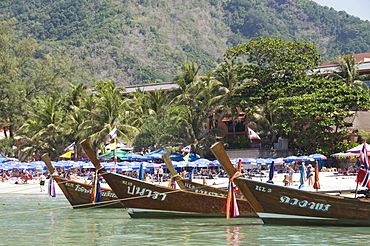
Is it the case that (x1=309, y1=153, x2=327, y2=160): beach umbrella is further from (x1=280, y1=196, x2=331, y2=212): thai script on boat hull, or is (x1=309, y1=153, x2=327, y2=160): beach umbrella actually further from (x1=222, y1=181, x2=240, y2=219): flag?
(x1=222, y1=181, x2=240, y2=219): flag

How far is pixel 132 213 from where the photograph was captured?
24328 millimetres

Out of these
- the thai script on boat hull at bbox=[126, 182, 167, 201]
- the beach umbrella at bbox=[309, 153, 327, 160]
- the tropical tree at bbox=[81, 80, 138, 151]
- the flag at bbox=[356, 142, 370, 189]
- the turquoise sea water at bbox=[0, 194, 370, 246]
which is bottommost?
the turquoise sea water at bbox=[0, 194, 370, 246]

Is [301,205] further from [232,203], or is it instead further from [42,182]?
[42,182]

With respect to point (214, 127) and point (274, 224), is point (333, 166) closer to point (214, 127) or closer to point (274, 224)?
point (214, 127)

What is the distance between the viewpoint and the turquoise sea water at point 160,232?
18.7 m

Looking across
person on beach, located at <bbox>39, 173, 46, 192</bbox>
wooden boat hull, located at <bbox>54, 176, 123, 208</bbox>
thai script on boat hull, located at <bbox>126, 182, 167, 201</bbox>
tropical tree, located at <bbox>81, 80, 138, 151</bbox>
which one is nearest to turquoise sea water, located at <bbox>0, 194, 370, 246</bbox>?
thai script on boat hull, located at <bbox>126, 182, 167, 201</bbox>

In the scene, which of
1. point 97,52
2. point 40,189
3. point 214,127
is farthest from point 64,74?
point 97,52

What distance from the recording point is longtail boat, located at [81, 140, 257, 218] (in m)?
23.5

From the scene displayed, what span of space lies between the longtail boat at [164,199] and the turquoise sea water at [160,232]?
1.18 feet

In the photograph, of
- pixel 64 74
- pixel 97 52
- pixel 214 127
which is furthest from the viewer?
pixel 97 52

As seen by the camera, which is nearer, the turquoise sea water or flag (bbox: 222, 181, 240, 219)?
the turquoise sea water

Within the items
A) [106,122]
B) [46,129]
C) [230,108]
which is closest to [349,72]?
[230,108]

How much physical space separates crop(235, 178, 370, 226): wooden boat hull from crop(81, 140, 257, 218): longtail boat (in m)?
3.28

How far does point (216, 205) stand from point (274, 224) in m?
3.57
